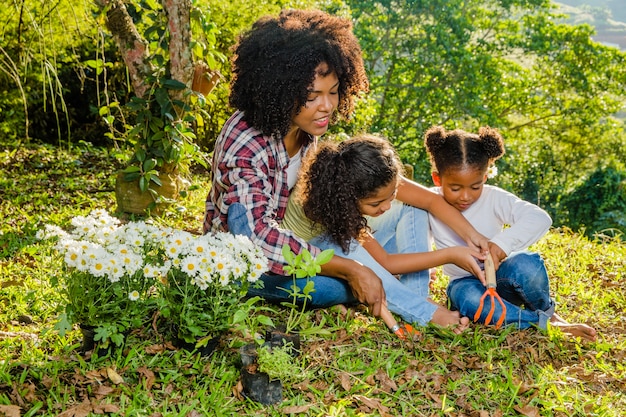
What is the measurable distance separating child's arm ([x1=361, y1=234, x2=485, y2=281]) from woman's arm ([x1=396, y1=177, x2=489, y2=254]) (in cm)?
10

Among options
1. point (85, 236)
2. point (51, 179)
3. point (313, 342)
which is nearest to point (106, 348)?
point (85, 236)

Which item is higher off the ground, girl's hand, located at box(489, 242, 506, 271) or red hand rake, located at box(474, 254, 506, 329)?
girl's hand, located at box(489, 242, 506, 271)

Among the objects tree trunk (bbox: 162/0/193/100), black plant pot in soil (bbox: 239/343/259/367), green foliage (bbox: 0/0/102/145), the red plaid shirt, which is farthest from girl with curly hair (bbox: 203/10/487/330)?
green foliage (bbox: 0/0/102/145)

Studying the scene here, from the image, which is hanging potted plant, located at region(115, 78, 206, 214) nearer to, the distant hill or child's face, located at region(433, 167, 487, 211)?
child's face, located at region(433, 167, 487, 211)

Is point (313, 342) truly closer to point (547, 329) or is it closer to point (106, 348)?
point (106, 348)

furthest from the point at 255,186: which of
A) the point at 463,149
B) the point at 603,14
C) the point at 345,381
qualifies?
the point at 603,14

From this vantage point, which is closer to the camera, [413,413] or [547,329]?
[413,413]

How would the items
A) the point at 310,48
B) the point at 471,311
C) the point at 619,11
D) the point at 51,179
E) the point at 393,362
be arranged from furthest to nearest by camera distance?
the point at 619,11, the point at 51,179, the point at 471,311, the point at 310,48, the point at 393,362

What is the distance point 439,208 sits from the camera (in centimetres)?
322

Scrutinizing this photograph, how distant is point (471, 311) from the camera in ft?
9.98

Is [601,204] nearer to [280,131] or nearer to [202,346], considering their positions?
[280,131]

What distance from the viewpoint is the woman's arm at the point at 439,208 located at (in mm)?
3133

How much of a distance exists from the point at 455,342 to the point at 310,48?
4.66 ft

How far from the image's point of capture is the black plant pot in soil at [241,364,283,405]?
2.21 metres
